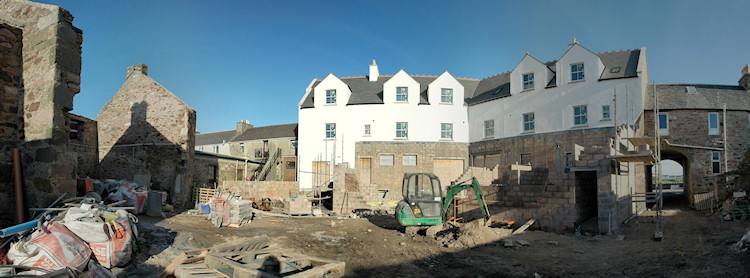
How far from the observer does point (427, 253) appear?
10.9 m

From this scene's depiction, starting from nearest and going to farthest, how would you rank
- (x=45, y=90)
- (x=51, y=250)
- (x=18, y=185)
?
(x=51, y=250), (x=18, y=185), (x=45, y=90)

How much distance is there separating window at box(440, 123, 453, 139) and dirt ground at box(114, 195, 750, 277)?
13.6m

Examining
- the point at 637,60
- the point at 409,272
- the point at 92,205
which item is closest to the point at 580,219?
the point at 409,272

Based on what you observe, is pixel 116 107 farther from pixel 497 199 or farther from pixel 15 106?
pixel 497 199

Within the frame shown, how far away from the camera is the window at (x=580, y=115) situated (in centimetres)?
2242

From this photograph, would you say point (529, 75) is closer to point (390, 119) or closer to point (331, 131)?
point (390, 119)

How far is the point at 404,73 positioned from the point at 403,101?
79.5 inches

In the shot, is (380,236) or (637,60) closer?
(380,236)

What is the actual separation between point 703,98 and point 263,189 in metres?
25.4

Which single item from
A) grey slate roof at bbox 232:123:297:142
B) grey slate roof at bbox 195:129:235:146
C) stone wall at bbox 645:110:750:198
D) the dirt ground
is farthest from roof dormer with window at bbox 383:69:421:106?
grey slate roof at bbox 195:129:235:146

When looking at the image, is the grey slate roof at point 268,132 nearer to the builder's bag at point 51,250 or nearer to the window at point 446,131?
the window at point 446,131

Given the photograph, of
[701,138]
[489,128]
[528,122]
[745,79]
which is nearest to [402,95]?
[489,128]

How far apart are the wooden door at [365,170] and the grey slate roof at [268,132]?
28.4 ft

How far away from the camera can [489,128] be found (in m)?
27.0
